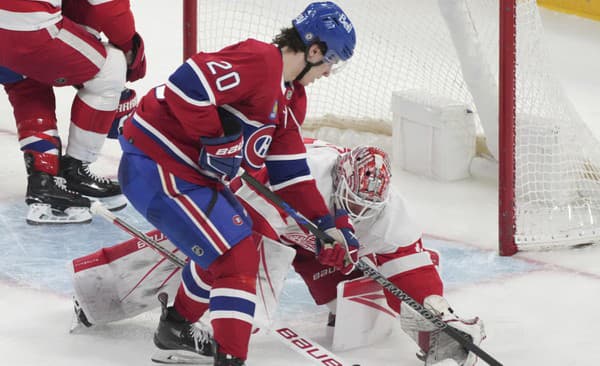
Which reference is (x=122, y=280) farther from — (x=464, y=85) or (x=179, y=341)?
(x=464, y=85)

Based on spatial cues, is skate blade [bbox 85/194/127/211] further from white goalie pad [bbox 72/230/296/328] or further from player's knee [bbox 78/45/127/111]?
white goalie pad [bbox 72/230/296/328]

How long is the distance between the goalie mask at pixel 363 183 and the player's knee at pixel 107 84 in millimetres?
1226

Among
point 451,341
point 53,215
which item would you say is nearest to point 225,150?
point 451,341

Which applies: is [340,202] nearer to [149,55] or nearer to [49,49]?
[49,49]

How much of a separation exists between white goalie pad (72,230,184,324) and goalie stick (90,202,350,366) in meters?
0.04

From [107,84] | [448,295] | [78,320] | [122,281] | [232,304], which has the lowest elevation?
[448,295]

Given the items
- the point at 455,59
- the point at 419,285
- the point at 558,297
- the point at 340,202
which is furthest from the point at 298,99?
the point at 455,59

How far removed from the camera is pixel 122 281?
10.2 feet

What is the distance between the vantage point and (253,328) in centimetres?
293

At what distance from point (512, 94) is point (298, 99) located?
1031 millimetres

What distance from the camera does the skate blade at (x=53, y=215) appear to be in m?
3.97

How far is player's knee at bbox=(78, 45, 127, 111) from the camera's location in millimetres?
3965

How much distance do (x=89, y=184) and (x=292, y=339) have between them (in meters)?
1.41

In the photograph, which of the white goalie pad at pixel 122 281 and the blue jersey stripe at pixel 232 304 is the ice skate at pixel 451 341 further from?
the white goalie pad at pixel 122 281
